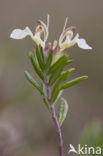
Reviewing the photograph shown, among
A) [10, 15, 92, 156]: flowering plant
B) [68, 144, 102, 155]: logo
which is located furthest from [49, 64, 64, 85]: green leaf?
[68, 144, 102, 155]: logo

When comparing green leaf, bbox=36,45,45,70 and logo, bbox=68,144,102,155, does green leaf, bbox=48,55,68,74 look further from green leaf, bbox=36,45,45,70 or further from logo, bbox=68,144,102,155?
logo, bbox=68,144,102,155

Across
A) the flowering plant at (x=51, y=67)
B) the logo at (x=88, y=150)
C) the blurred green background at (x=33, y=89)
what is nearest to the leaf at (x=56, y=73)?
the flowering plant at (x=51, y=67)

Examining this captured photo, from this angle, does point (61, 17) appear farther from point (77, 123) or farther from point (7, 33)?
point (77, 123)

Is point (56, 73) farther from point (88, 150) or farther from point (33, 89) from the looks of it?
point (33, 89)

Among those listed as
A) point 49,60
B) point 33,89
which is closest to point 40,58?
point 49,60

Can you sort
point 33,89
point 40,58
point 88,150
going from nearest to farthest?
point 40,58 < point 88,150 < point 33,89

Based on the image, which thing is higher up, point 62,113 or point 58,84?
point 58,84

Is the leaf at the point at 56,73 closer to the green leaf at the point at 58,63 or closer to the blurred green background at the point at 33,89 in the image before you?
the green leaf at the point at 58,63

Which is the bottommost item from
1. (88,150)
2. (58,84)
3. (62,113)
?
(88,150)

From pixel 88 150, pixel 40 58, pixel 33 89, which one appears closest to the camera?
pixel 40 58
